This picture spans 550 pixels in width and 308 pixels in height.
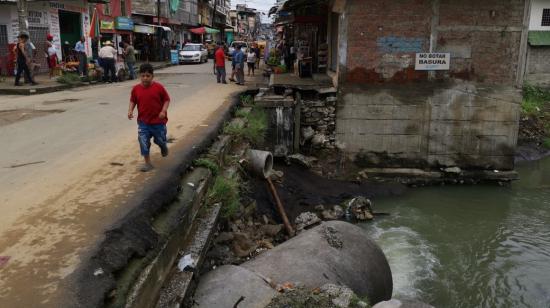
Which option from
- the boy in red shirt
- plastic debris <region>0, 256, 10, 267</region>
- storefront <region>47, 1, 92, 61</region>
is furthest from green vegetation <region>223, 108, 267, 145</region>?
storefront <region>47, 1, 92, 61</region>

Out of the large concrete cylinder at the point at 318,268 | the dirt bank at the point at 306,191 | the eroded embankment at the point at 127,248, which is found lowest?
the dirt bank at the point at 306,191

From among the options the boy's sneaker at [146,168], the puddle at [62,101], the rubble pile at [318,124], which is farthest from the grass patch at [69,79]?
the boy's sneaker at [146,168]

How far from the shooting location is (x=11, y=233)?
4344mm

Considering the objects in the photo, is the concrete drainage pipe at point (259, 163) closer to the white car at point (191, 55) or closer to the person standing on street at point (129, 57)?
the person standing on street at point (129, 57)

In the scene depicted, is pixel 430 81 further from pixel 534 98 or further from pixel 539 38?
pixel 539 38

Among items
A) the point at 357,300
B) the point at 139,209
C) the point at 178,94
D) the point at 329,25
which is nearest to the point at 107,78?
the point at 178,94

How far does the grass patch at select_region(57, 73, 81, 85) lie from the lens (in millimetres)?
18013

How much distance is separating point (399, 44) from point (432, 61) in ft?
3.24

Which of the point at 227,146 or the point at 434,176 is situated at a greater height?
the point at 227,146

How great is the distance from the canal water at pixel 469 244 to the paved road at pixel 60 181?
4.48 meters

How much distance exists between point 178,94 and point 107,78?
20.0ft

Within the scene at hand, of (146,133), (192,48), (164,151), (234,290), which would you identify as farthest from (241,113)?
(192,48)

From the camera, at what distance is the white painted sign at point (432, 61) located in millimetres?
13023

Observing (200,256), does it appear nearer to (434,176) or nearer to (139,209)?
(139,209)
